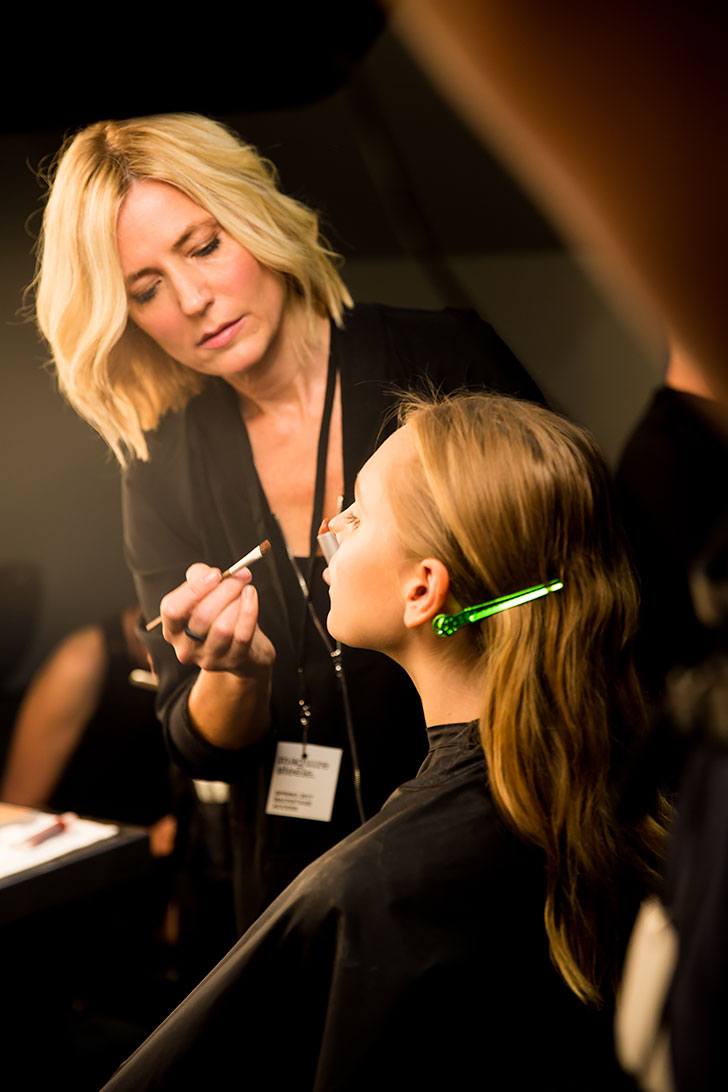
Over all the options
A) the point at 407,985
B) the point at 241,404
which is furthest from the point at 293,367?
the point at 407,985

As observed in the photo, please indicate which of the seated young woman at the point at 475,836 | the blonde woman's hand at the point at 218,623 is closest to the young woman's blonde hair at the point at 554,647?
the seated young woman at the point at 475,836

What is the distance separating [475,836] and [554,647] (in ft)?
0.91

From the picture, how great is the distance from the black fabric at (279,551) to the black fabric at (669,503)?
28 centimetres

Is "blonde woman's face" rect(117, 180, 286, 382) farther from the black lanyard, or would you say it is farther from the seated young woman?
the seated young woman

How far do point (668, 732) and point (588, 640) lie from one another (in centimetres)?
54

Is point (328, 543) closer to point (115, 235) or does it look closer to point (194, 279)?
point (194, 279)

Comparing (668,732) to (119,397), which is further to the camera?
(119,397)

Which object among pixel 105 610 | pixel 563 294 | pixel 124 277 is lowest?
pixel 105 610

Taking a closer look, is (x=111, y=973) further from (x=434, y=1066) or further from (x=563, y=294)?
(x=563, y=294)

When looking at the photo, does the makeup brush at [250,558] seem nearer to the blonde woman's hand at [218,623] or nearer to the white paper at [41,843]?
the blonde woman's hand at [218,623]

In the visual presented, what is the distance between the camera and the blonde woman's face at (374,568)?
1.51 m

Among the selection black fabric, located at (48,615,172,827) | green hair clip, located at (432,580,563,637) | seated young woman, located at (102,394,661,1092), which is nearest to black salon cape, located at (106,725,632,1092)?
seated young woman, located at (102,394,661,1092)

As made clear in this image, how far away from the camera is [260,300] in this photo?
1.78 meters

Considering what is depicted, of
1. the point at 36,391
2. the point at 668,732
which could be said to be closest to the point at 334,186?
the point at 36,391
